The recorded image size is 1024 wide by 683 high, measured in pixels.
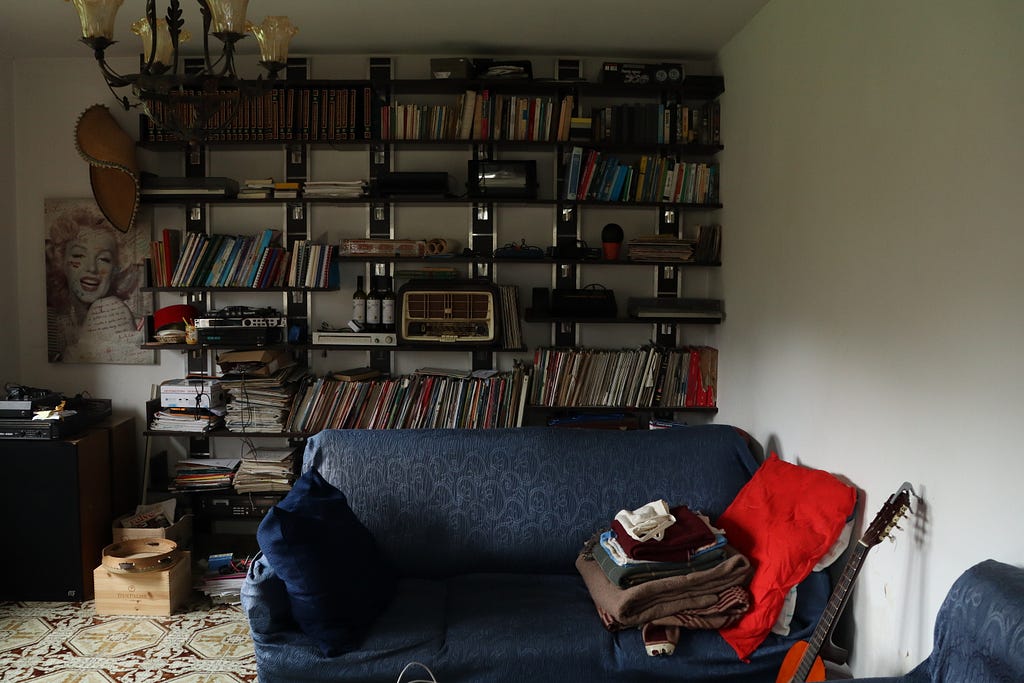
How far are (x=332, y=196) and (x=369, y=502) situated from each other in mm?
1792

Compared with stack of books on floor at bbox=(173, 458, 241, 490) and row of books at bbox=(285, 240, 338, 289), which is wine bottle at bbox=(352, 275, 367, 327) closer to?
row of books at bbox=(285, 240, 338, 289)

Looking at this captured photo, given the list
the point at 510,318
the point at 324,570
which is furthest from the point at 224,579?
the point at 510,318

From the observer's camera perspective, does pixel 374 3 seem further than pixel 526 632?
Yes

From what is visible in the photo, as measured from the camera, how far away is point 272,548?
251 centimetres

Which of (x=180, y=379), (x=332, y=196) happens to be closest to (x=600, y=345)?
(x=332, y=196)

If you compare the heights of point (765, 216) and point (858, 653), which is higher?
point (765, 216)

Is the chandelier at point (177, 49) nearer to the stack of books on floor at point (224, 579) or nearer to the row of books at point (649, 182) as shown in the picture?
the row of books at point (649, 182)

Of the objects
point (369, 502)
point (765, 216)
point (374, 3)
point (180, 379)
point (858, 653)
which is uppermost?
point (374, 3)

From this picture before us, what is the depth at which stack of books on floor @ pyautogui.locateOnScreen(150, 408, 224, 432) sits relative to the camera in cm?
417

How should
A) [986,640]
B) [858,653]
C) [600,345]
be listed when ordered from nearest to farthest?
[986,640]
[858,653]
[600,345]

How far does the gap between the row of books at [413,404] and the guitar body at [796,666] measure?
1897mm

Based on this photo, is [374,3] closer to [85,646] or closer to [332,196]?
[332,196]

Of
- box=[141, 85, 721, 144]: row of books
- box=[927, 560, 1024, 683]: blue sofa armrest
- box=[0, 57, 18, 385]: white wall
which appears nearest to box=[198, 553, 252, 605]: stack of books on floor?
box=[0, 57, 18, 385]: white wall

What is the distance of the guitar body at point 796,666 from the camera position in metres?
2.46
